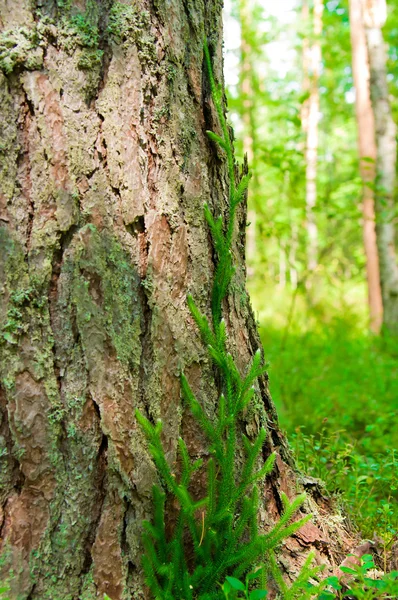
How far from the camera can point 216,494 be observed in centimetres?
152

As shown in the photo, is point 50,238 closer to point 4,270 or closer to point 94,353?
point 4,270

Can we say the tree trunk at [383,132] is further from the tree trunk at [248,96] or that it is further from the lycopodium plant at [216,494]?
the lycopodium plant at [216,494]

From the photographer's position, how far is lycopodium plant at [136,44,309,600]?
4.64 ft

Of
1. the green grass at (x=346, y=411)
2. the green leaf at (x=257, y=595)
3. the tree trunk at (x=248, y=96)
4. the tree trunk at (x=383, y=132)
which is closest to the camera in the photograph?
the green leaf at (x=257, y=595)

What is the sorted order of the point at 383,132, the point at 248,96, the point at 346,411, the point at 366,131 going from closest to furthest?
the point at 346,411 < the point at 383,132 < the point at 366,131 < the point at 248,96

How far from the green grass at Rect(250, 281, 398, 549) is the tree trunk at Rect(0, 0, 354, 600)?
897mm

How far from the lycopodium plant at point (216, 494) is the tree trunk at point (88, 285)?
5 cm

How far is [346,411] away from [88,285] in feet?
8.56

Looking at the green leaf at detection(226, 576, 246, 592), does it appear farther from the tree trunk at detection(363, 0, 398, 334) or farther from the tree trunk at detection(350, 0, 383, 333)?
the tree trunk at detection(350, 0, 383, 333)

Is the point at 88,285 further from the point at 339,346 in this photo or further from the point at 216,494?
the point at 339,346

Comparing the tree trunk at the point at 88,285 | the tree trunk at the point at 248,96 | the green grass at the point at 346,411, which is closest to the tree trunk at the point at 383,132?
the green grass at the point at 346,411

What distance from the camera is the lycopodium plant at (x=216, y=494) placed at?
1414 mm

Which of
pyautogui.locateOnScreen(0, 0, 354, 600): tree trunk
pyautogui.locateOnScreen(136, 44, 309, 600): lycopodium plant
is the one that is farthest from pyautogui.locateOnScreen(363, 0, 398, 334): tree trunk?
pyautogui.locateOnScreen(0, 0, 354, 600): tree trunk

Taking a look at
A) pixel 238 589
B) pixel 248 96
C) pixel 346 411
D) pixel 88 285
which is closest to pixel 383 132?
pixel 248 96
